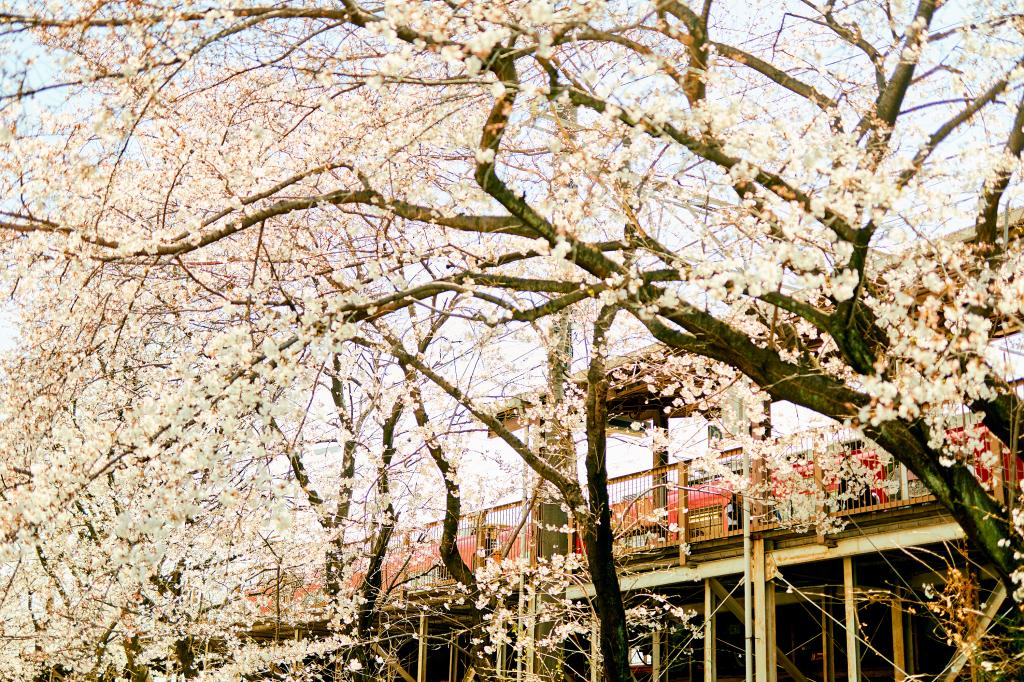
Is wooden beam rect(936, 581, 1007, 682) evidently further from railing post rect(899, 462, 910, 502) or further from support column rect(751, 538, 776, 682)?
support column rect(751, 538, 776, 682)

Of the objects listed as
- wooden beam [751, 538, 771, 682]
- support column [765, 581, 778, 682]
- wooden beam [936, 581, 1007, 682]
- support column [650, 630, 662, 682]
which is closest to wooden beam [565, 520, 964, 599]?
wooden beam [751, 538, 771, 682]

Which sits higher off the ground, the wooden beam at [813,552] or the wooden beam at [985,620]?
the wooden beam at [813,552]

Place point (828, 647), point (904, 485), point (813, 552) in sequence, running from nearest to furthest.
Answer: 1. point (904, 485)
2. point (813, 552)
3. point (828, 647)

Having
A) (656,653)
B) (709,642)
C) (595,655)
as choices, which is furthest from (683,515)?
(656,653)

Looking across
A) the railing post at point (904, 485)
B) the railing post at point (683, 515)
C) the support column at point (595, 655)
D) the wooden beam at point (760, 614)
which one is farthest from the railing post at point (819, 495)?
the support column at point (595, 655)

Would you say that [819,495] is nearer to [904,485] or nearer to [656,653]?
[904,485]

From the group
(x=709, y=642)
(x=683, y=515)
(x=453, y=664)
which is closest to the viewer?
(x=709, y=642)

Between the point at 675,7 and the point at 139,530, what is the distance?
4.44 metres

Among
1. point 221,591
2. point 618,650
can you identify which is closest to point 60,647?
point 221,591

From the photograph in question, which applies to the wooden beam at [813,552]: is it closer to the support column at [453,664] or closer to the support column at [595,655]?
the support column at [595,655]

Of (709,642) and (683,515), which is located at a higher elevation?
(683,515)

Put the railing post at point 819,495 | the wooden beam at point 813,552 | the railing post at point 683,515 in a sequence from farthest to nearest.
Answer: the railing post at point 683,515
the railing post at point 819,495
the wooden beam at point 813,552

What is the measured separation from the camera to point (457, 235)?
10.8 metres

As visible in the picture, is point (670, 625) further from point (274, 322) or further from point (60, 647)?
point (274, 322)
